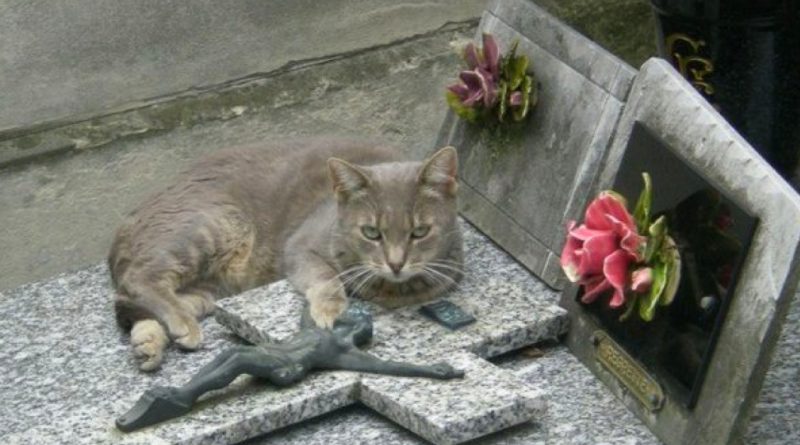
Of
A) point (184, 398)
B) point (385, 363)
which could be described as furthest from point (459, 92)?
point (184, 398)

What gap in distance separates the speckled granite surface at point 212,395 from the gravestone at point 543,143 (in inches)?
5.6

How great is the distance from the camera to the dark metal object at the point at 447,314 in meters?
3.87

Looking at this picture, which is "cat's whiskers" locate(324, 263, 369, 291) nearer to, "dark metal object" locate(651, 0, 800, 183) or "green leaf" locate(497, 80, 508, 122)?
"green leaf" locate(497, 80, 508, 122)

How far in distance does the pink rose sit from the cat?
0.46 meters

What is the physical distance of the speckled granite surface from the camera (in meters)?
3.50

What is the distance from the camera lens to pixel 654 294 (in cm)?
341

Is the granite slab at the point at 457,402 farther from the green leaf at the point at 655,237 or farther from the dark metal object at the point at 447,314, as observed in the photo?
the green leaf at the point at 655,237

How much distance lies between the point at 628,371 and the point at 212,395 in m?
0.86

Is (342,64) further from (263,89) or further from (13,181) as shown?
(13,181)

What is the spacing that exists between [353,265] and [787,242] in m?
1.19

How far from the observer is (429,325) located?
3.89m

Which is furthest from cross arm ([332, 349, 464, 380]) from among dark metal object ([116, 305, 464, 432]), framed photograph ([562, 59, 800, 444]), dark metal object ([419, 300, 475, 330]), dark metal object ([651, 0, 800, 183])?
dark metal object ([651, 0, 800, 183])

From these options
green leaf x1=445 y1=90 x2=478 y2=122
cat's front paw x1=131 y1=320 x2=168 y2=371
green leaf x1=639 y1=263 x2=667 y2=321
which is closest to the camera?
green leaf x1=639 y1=263 x2=667 y2=321

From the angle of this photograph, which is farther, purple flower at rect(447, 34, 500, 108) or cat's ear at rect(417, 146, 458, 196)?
purple flower at rect(447, 34, 500, 108)
